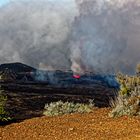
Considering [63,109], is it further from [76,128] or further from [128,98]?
[76,128]

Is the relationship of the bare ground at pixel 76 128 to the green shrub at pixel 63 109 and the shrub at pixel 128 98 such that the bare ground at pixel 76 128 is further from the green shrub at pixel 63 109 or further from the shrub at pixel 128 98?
the green shrub at pixel 63 109

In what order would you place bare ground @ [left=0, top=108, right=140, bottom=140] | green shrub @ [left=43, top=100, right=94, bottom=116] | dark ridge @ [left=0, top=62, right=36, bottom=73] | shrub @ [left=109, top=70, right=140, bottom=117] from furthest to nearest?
dark ridge @ [left=0, top=62, right=36, bottom=73]
green shrub @ [left=43, top=100, right=94, bottom=116]
shrub @ [left=109, top=70, right=140, bottom=117]
bare ground @ [left=0, top=108, right=140, bottom=140]

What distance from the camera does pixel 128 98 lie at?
19.5 meters

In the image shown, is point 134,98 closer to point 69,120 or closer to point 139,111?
point 139,111

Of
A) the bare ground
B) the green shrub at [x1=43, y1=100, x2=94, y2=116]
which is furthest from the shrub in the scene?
the green shrub at [x1=43, y1=100, x2=94, y2=116]

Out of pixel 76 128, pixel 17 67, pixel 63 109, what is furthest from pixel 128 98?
pixel 17 67

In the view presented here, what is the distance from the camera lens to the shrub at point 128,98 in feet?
59.7

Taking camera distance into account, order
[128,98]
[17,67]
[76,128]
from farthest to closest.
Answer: [17,67] → [128,98] → [76,128]

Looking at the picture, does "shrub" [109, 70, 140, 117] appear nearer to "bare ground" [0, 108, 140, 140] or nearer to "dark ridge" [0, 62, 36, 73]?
"bare ground" [0, 108, 140, 140]

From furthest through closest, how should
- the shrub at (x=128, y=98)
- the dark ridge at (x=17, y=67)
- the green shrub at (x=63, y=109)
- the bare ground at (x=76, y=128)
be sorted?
the dark ridge at (x=17, y=67), the green shrub at (x=63, y=109), the shrub at (x=128, y=98), the bare ground at (x=76, y=128)

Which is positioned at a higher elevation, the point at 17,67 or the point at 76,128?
the point at 17,67

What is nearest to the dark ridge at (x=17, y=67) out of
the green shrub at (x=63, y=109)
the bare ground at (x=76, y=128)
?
the green shrub at (x=63, y=109)

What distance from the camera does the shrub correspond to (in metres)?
18.2

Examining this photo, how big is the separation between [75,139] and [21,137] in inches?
90.8
